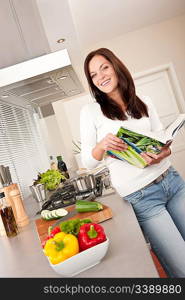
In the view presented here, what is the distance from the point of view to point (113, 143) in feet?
4.20

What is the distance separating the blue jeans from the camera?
1.27m

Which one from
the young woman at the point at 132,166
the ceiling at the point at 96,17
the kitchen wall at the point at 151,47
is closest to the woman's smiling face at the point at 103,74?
the young woman at the point at 132,166

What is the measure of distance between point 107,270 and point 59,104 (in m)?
4.47

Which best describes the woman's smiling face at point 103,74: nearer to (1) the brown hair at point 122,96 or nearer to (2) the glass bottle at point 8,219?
(1) the brown hair at point 122,96

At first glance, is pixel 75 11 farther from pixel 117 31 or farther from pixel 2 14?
pixel 2 14

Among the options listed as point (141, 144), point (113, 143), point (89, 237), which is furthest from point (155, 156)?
point (89, 237)

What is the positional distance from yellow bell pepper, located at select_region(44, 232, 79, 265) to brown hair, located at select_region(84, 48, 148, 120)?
2.23 ft

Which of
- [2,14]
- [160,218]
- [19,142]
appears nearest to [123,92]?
[160,218]

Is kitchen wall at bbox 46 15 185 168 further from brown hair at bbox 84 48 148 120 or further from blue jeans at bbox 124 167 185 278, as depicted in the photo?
blue jeans at bbox 124 167 185 278

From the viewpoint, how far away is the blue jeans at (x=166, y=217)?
4.17 feet

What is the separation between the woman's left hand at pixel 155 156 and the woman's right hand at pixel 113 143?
0.27 feet

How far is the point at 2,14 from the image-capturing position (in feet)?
5.54

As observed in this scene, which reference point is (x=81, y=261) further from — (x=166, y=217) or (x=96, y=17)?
(x=96, y=17)

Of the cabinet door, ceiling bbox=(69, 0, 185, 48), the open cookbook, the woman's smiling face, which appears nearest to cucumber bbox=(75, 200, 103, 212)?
the open cookbook
